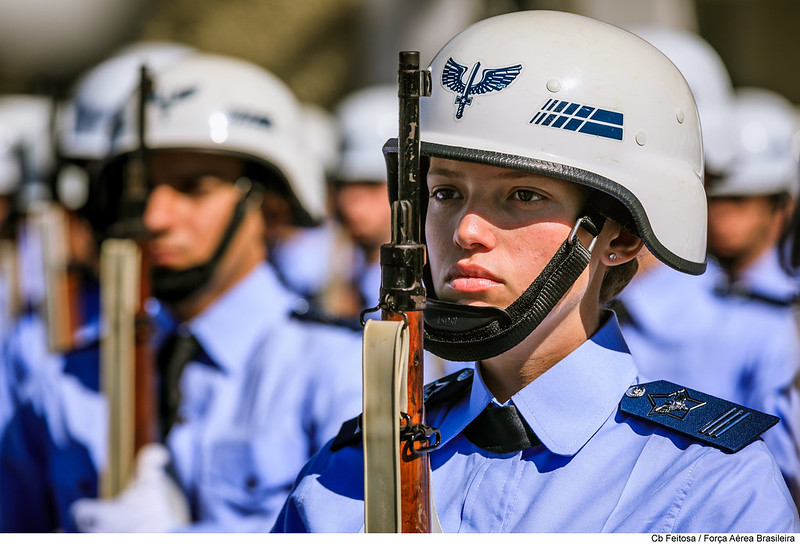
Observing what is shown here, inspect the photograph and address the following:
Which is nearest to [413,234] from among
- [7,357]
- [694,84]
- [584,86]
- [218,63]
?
[584,86]

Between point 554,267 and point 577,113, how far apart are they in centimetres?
31

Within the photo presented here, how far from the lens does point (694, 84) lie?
7117mm

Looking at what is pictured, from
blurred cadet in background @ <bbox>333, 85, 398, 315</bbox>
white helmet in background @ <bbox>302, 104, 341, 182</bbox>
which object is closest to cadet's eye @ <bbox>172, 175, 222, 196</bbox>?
blurred cadet in background @ <bbox>333, 85, 398, 315</bbox>

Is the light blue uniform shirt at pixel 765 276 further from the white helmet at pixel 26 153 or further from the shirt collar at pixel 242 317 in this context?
the white helmet at pixel 26 153

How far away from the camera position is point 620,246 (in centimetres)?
258

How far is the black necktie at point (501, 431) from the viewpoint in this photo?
2.43 m

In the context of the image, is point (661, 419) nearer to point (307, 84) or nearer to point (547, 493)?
point (547, 493)

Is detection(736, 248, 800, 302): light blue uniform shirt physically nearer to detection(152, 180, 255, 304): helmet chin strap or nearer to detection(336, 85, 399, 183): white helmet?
detection(336, 85, 399, 183): white helmet

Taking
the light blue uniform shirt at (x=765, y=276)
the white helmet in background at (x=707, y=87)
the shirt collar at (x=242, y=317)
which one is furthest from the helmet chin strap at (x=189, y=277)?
the light blue uniform shirt at (x=765, y=276)

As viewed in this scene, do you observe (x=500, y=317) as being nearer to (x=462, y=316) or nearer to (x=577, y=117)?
(x=462, y=316)

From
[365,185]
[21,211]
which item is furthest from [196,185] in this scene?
[21,211]

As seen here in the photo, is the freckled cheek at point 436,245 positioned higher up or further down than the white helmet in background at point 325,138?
further down

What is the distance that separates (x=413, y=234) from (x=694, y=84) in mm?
5299

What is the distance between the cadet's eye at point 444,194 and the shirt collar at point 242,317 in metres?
2.45
